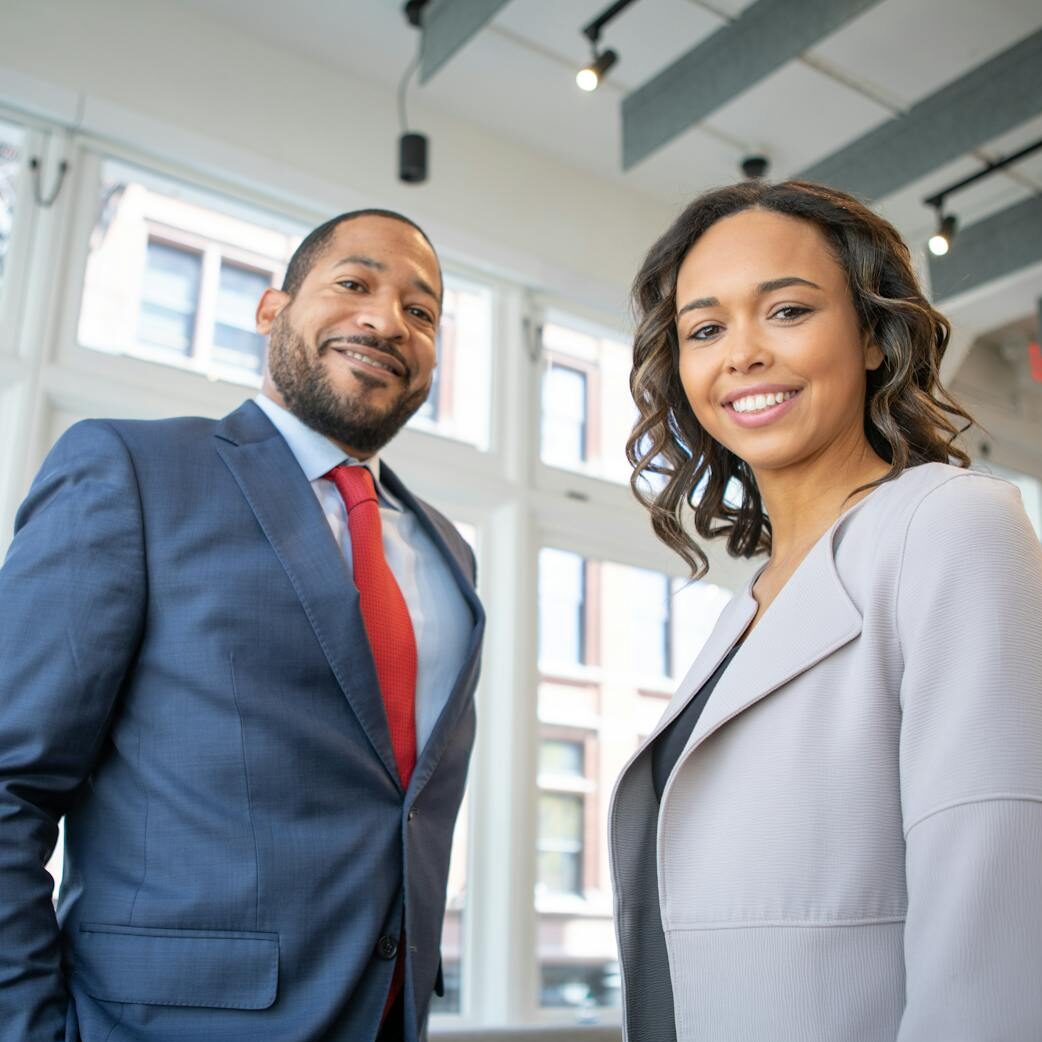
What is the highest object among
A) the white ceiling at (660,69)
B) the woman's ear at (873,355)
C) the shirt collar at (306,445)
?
the white ceiling at (660,69)

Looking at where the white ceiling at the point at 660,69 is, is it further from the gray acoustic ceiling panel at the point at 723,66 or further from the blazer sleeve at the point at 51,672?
the blazer sleeve at the point at 51,672

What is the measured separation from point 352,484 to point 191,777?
20.0 inches

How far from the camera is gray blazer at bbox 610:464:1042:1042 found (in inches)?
34.0

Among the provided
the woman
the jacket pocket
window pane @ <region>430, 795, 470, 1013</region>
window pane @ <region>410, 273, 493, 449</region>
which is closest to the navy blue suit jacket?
the jacket pocket

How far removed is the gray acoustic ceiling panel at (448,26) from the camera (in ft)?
10.7

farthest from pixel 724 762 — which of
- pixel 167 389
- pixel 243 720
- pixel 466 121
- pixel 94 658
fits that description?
pixel 466 121

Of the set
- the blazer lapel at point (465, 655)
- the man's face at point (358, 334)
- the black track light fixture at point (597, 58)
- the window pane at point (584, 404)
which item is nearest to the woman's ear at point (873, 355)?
the blazer lapel at point (465, 655)

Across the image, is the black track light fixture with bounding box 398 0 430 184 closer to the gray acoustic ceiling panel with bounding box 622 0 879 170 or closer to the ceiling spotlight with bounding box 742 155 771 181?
the gray acoustic ceiling panel with bounding box 622 0 879 170

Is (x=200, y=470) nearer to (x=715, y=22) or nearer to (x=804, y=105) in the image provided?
(x=715, y=22)

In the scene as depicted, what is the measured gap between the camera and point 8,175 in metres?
3.20

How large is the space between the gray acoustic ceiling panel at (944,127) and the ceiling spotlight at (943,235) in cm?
24

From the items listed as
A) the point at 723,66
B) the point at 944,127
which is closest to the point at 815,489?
the point at 723,66

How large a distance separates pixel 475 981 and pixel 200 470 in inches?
93.5

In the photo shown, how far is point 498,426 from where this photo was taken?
13.0 ft
